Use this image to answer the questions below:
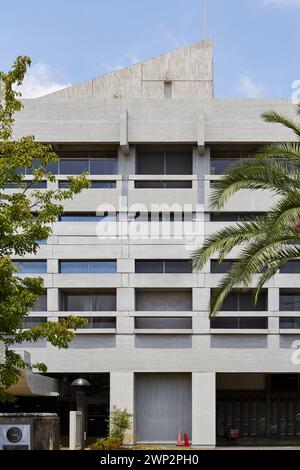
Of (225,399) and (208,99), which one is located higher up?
(208,99)

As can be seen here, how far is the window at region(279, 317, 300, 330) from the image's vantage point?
1625 inches

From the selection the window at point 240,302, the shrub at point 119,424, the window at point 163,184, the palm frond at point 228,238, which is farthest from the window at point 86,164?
the palm frond at point 228,238

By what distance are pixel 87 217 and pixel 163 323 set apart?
6.70 metres

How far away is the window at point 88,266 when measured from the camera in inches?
1638

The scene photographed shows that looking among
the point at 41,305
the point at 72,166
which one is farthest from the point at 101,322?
the point at 72,166

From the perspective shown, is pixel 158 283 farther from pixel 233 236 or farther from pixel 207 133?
pixel 233 236

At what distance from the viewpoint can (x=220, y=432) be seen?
44.0 meters

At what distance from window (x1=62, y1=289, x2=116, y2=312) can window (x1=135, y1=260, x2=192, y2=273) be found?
1921 millimetres

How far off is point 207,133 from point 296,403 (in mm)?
15354

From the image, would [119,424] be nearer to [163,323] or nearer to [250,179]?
[163,323]

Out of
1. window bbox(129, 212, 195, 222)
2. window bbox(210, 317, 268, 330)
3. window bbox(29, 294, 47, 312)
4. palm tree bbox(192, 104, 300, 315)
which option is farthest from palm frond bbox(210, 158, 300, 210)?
window bbox(29, 294, 47, 312)

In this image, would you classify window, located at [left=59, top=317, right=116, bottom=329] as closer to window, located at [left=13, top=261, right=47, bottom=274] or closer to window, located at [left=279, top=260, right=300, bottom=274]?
window, located at [left=13, top=261, right=47, bottom=274]
